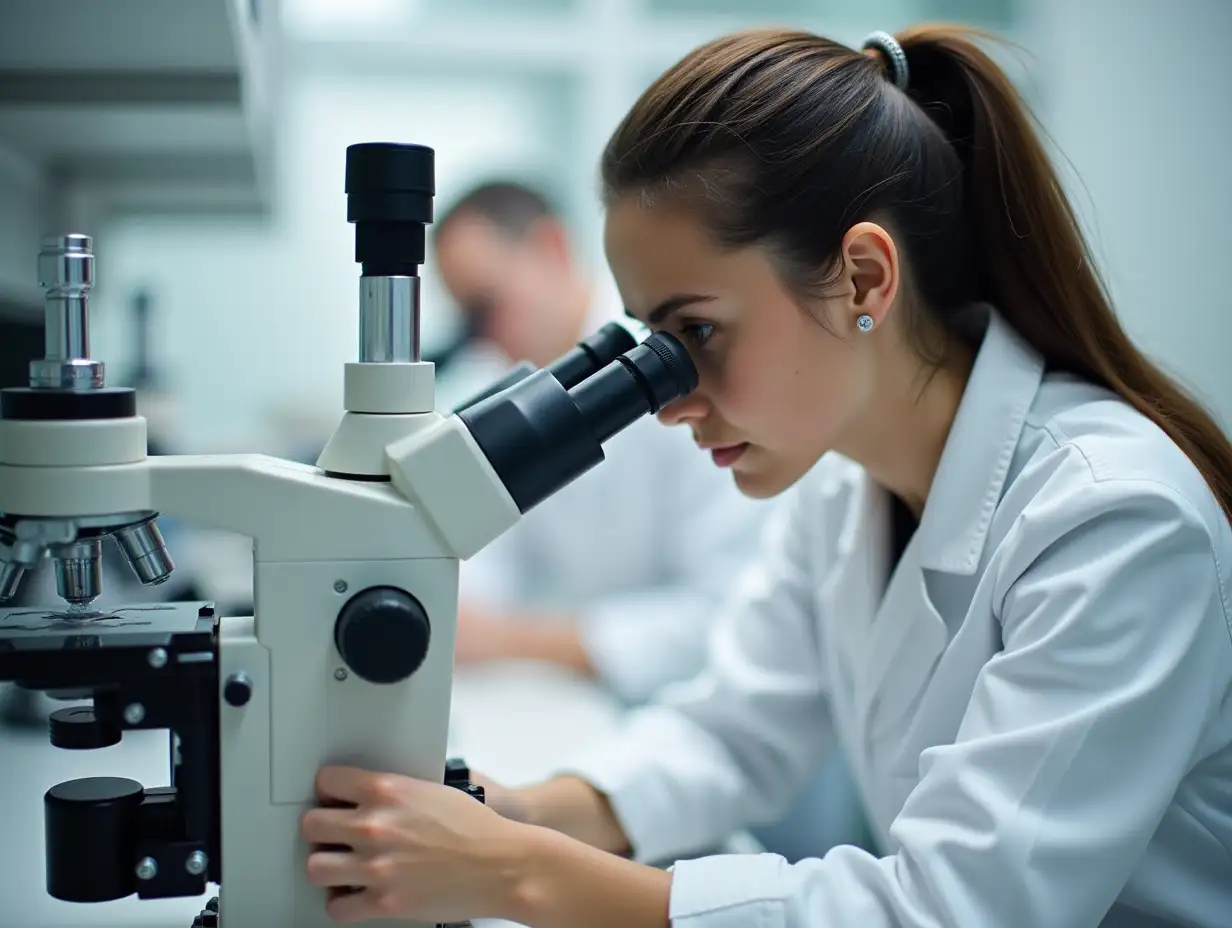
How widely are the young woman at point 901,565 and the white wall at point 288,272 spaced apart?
2.23 meters

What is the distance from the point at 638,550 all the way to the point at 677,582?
0.11 meters

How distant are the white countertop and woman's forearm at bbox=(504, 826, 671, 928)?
115 mm

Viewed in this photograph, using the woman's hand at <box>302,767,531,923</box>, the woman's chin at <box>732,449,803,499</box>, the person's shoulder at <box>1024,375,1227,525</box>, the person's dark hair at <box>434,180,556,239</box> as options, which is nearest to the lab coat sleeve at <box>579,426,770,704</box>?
the person's dark hair at <box>434,180,556,239</box>

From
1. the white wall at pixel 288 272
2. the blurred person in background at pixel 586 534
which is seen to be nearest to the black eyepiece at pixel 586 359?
the blurred person in background at pixel 586 534

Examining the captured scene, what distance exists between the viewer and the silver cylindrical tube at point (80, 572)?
662mm

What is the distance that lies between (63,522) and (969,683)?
2.31ft

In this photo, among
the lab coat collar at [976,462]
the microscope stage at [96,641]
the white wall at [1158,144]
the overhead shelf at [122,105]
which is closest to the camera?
the microscope stage at [96,641]

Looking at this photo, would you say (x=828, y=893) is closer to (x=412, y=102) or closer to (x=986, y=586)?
(x=986, y=586)

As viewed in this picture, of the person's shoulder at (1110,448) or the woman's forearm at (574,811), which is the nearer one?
the person's shoulder at (1110,448)

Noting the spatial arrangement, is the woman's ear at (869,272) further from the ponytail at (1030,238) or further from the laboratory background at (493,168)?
the laboratory background at (493,168)

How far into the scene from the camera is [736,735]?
4.00ft

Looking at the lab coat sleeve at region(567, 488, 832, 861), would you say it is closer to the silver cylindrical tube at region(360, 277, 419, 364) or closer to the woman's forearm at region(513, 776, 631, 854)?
the woman's forearm at region(513, 776, 631, 854)

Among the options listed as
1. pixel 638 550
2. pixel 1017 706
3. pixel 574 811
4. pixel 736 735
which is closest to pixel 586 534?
pixel 638 550

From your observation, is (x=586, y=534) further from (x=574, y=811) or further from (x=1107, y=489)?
(x=1107, y=489)
